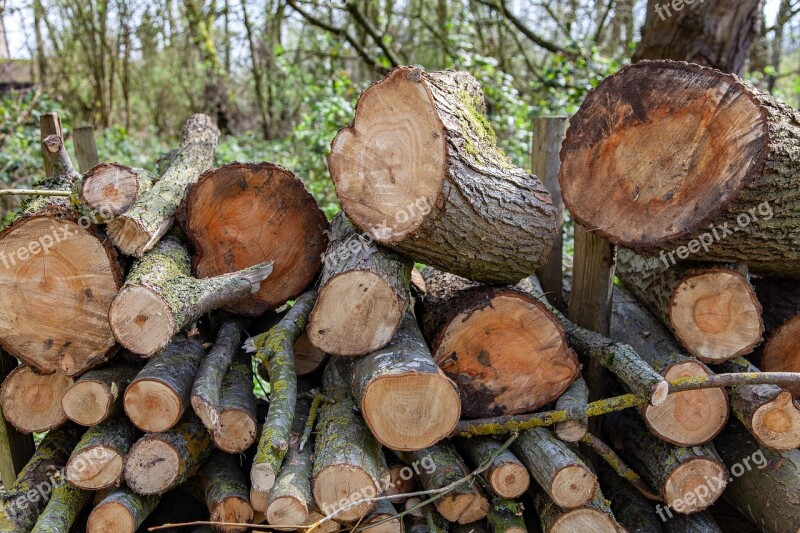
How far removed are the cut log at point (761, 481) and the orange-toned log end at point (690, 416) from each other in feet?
0.76

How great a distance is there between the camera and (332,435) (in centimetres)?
240

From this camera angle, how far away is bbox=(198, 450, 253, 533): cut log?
95.0 inches

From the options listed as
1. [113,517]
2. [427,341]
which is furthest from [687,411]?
[113,517]

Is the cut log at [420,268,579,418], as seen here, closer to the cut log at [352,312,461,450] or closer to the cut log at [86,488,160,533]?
the cut log at [352,312,461,450]

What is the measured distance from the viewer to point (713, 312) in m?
2.61

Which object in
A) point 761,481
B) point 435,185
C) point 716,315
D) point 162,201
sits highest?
point 435,185

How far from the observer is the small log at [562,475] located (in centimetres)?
235

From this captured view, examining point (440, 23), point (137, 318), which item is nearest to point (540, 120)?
point (137, 318)

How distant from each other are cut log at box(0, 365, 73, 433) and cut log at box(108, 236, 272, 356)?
681mm

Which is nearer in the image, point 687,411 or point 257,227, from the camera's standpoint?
point 687,411

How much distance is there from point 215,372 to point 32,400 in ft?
2.93

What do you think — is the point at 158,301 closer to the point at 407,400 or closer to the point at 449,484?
the point at 407,400

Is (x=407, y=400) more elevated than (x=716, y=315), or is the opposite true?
(x=716, y=315)

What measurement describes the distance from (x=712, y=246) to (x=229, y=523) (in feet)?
6.93
